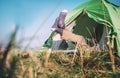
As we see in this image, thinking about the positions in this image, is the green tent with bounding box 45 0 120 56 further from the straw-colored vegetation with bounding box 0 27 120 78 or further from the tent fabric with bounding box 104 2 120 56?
the straw-colored vegetation with bounding box 0 27 120 78

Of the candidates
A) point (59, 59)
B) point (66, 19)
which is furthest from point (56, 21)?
point (59, 59)

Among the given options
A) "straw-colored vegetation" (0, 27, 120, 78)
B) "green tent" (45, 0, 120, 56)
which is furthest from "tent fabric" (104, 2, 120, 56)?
"straw-colored vegetation" (0, 27, 120, 78)

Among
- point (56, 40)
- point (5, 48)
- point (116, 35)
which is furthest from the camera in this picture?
point (56, 40)

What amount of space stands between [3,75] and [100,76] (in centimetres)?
297

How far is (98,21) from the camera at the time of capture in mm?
7840

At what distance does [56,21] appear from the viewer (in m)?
8.59

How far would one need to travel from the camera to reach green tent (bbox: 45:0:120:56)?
24.5 ft

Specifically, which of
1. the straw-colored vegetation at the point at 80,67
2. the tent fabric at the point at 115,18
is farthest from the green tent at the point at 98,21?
the straw-colored vegetation at the point at 80,67

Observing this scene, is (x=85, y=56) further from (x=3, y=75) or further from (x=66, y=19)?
(x=66, y=19)

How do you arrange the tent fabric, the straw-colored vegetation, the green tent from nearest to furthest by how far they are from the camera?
the straw-colored vegetation, the tent fabric, the green tent

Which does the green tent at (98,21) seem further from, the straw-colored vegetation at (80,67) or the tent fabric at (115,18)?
the straw-colored vegetation at (80,67)

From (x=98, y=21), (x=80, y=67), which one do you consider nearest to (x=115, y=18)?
(x=98, y=21)

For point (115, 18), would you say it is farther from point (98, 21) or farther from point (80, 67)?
point (80, 67)

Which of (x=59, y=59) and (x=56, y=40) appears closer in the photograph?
(x=59, y=59)
